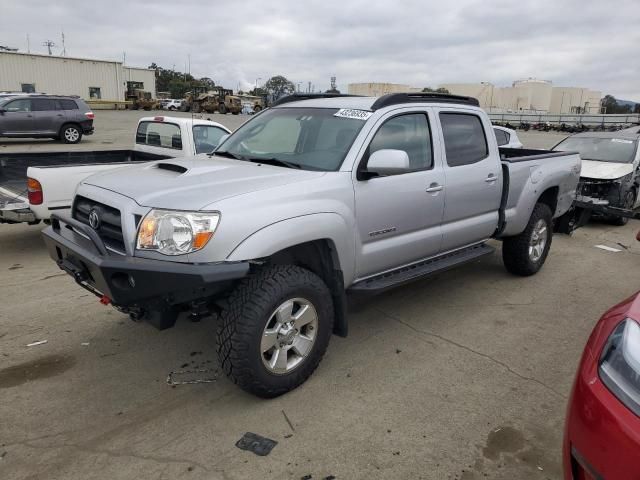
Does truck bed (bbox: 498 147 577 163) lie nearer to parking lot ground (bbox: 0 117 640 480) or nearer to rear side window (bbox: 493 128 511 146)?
parking lot ground (bbox: 0 117 640 480)

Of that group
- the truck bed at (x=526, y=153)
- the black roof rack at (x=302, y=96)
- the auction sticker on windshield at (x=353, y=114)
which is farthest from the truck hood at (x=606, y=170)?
the auction sticker on windshield at (x=353, y=114)

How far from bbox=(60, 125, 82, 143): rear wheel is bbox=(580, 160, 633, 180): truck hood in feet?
58.1

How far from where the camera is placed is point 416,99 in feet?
14.0

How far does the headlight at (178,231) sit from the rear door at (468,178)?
89.2 inches

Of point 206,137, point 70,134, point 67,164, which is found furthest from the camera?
point 70,134

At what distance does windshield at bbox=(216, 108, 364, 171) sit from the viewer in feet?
12.0

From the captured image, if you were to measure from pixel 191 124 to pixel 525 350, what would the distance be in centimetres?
576

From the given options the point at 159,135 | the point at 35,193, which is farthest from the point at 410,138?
the point at 159,135

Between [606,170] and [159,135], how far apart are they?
7648 millimetres

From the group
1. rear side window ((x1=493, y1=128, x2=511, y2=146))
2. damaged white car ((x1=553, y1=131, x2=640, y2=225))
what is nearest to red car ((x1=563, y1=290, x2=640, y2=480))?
damaged white car ((x1=553, y1=131, x2=640, y2=225))

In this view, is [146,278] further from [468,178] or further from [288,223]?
[468,178]

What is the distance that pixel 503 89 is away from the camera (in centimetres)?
10919

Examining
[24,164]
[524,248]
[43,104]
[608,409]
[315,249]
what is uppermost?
[43,104]

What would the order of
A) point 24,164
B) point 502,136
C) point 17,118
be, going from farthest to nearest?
point 17,118, point 502,136, point 24,164
